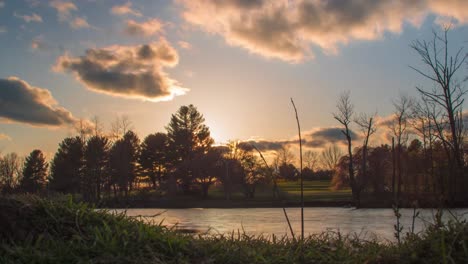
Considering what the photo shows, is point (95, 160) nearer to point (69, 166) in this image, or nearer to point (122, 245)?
point (69, 166)

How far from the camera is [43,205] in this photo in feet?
12.8

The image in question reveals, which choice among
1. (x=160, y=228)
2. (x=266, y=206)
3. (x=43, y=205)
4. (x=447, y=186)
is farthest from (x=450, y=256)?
(x=266, y=206)

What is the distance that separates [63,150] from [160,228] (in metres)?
84.9

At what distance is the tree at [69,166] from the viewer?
2907 inches

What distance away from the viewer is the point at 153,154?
85.1 m

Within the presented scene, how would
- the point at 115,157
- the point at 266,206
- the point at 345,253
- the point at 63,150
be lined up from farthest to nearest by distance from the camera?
the point at 63,150 → the point at 115,157 → the point at 266,206 → the point at 345,253

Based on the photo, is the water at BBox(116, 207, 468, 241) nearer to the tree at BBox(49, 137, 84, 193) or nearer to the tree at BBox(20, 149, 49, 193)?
the tree at BBox(49, 137, 84, 193)

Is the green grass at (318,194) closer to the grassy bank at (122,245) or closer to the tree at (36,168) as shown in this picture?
the grassy bank at (122,245)

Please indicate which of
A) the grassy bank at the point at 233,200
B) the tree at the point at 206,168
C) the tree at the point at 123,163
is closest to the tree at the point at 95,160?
the tree at the point at 123,163

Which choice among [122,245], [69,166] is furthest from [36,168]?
Result: [122,245]

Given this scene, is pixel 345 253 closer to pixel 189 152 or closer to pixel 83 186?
pixel 83 186

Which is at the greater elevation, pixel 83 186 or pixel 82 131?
pixel 82 131

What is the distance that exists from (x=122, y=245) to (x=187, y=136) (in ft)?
255

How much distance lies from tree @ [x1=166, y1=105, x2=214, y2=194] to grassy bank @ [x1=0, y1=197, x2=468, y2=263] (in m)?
72.1
